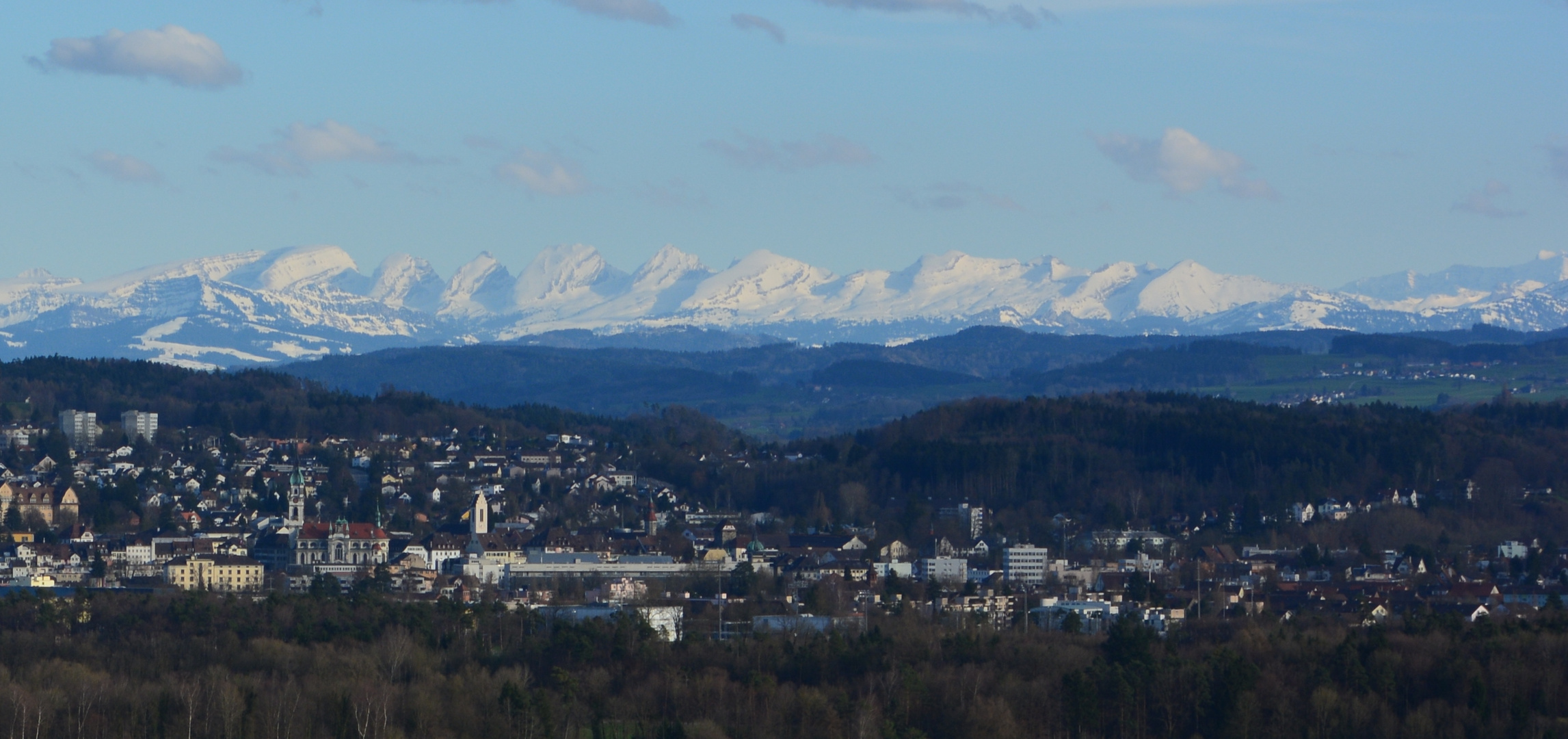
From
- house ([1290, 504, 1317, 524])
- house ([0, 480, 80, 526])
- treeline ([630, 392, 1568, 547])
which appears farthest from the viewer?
treeline ([630, 392, 1568, 547])

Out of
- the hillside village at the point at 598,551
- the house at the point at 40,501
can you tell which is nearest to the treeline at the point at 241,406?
the hillside village at the point at 598,551

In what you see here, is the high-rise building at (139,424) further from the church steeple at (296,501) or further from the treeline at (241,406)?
the church steeple at (296,501)

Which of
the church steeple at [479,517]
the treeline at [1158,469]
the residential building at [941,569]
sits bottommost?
the residential building at [941,569]

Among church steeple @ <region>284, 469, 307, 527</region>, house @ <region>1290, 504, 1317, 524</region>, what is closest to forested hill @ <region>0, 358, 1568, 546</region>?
house @ <region>1290, 504, 1317, 524</region>

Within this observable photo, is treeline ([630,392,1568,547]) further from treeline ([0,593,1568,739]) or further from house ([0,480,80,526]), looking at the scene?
treeline ([0,593,1568,739])

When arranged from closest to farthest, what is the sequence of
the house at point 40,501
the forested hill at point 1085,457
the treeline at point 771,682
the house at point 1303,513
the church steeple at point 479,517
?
the treeline at point 771,682
the house at point 1303,513
the house at point 40,501
the church steeple at point 479,517
the forested hill at point 1085,457

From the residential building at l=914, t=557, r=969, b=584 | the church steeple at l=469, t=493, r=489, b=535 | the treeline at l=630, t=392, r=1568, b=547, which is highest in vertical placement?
the treeline at l=630, t=392, r=1568, b=547

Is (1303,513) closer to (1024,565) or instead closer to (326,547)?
(1024,565)

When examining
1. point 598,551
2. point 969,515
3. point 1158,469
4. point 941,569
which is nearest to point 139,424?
point 598,551
